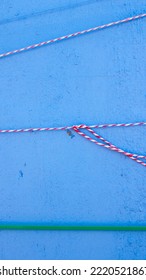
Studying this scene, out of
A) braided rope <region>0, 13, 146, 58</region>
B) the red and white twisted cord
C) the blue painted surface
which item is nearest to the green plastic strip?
the blue painted surface

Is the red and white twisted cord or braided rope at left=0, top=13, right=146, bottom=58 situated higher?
braided rope at left=0, top=13, right=146, bottom=58

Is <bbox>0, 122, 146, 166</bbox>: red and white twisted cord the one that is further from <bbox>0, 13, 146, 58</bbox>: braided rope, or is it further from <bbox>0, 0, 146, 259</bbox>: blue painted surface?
<bbox>0, 13, 146, 58</bbox>: braided rope

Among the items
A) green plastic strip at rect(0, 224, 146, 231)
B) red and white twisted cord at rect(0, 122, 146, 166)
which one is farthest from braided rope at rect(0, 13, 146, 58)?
green plastic strip at rect(0, 224, 146, 231)

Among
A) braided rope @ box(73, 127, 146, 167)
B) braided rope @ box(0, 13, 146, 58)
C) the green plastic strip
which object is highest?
braided rope @ box(0, 13, 146, 58)

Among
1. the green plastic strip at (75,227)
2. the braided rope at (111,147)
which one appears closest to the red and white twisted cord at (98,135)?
the braided rope at (111,147)

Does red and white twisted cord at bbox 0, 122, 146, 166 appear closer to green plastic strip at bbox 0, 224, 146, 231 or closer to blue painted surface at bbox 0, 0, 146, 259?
blue painted surface at bbox 0, 0, 146, 259

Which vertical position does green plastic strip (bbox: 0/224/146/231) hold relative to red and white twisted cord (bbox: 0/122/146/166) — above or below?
below

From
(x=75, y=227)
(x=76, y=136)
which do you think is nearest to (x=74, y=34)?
(x=76, y=136)

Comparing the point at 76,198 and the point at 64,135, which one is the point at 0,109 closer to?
the point at 64,135
